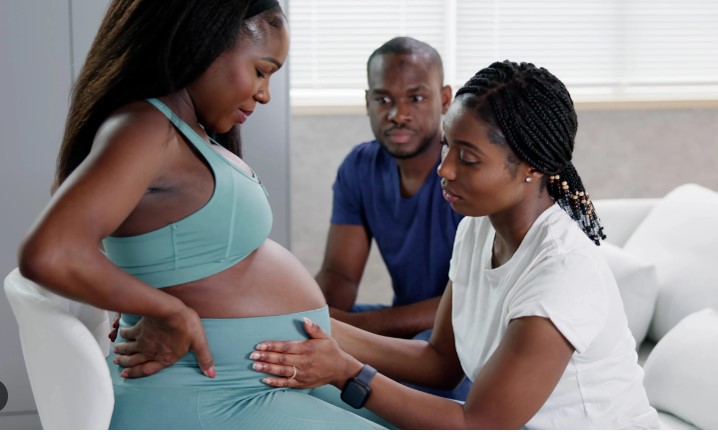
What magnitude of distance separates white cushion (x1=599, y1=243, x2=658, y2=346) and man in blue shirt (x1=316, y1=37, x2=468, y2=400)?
0.46 metres

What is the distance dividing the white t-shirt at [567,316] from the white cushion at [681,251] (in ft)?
2.65

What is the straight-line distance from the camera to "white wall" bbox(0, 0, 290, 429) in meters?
2.18

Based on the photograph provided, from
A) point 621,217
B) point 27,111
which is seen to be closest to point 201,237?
point 27,111

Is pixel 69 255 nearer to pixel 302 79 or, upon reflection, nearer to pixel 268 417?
pixel 268 417

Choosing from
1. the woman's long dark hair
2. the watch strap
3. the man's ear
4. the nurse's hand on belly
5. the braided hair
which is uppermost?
the woman's long dark hair

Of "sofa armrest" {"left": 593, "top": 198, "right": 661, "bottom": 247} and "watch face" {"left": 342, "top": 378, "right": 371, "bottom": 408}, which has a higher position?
"watch face" {"left": 342, "top": 378, "right": 371, "bottom": 408}

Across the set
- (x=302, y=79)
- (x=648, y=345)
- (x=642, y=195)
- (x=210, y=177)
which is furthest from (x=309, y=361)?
(x=642, y=195)

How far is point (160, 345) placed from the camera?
1.26 m

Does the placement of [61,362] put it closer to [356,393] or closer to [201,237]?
[201,237]

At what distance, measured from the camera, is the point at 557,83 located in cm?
149

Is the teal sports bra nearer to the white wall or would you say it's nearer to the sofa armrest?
the white wall

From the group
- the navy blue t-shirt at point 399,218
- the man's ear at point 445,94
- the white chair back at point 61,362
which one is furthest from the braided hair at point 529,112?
the man's ear at point 445,94

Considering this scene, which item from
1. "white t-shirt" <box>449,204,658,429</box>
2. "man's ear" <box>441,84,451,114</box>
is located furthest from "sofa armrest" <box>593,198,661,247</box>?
"white t-shirt" <box>449,204,658,429</box>

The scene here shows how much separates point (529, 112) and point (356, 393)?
Result: 0.52m
